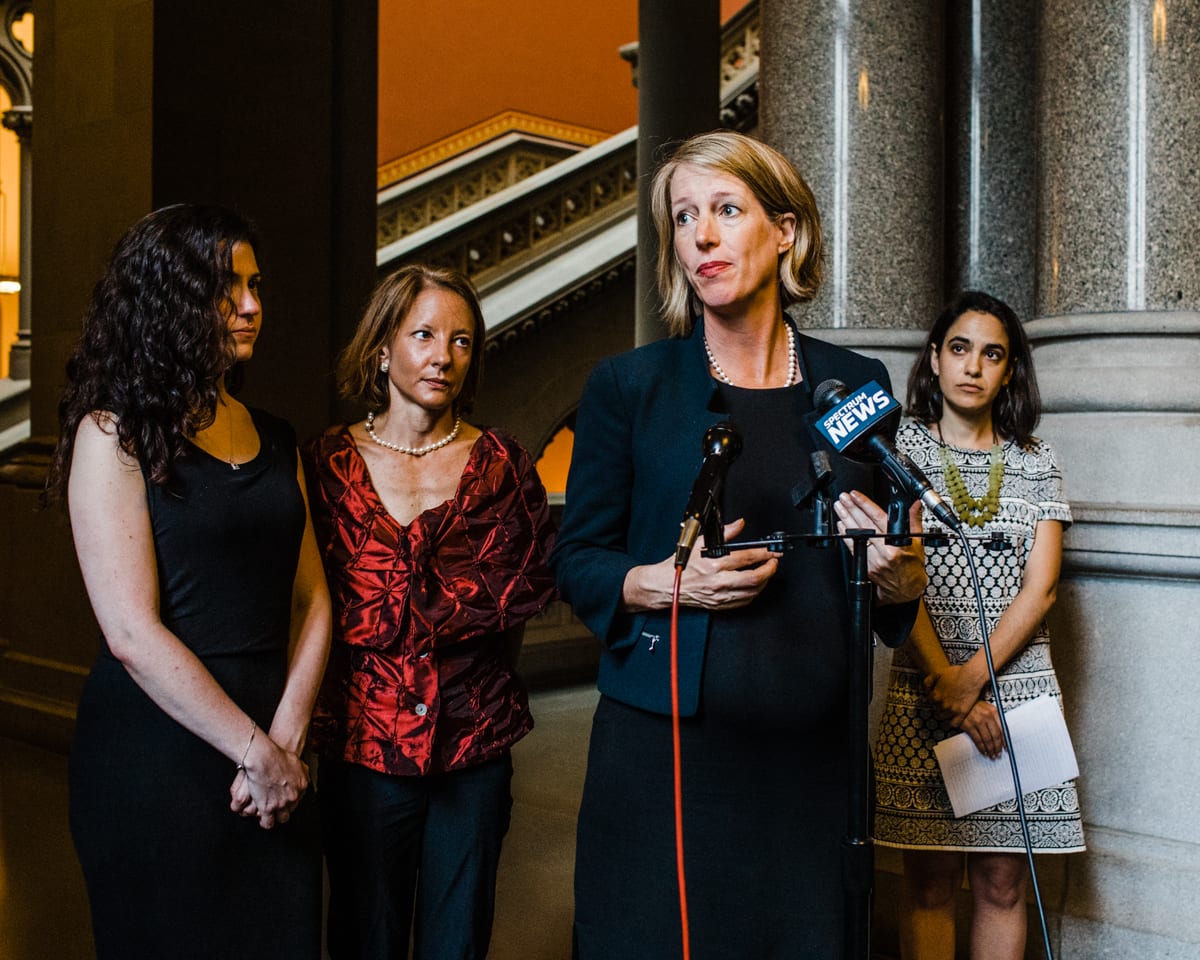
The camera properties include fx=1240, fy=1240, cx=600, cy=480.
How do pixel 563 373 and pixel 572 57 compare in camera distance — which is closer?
pixel 563 373

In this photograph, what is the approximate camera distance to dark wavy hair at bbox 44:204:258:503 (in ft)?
7.48

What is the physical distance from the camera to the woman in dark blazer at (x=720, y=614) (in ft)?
6.34

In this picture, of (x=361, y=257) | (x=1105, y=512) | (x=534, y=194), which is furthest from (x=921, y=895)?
(x=534, y=194)

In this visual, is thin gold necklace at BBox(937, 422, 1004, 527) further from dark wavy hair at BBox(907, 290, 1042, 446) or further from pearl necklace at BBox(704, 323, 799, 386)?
pearl necklace at BBox(704, 323, 799, 386)

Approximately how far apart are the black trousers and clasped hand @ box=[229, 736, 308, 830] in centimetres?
25

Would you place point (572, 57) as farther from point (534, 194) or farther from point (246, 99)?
point (246, 99)

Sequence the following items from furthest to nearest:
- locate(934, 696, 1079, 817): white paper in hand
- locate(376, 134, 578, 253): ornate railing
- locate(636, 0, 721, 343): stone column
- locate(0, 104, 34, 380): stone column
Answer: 1. locate(376, 134, 578, 253): ornate railing
2. locate(0, 104, 34, 380): stone column
3. locate(636, 0, 721, 343): stone column
4. locate(934, 696, 1079, 817): white paper in hand

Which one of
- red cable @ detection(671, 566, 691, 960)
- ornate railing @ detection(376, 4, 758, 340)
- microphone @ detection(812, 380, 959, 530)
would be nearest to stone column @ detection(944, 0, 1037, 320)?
microphone @ detection(812, 380, 959, 530)

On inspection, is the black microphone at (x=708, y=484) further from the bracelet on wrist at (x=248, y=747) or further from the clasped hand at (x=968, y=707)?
the clasped hand at (x=968, y=707)

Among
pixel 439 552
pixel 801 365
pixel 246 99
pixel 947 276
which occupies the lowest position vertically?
pixel 439 552

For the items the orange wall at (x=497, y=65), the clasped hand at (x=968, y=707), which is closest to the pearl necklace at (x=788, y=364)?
the clasped hand at (x=968, y=707)

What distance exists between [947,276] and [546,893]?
109 inches

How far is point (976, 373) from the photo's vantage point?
3188 millimetres

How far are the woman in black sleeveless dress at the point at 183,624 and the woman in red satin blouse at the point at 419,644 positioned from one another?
17 centimetres
